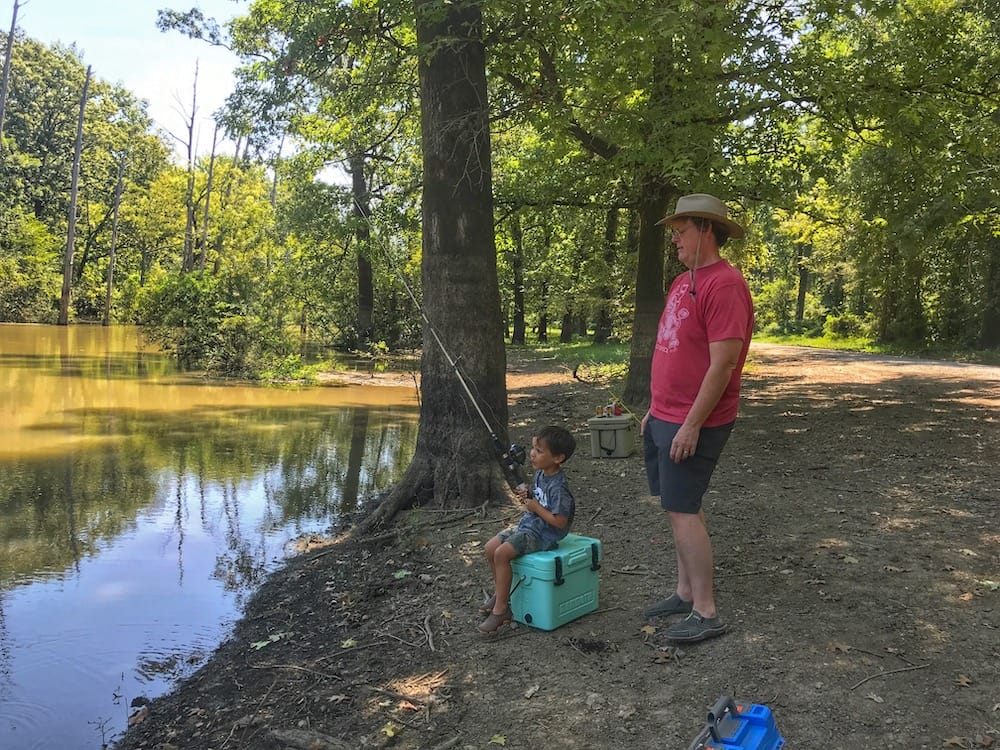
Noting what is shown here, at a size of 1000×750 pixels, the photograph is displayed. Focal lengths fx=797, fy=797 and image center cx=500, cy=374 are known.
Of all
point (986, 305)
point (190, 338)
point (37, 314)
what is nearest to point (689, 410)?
point (190, 338)

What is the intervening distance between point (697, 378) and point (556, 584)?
122 centimetres

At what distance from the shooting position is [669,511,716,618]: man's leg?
12.0ft

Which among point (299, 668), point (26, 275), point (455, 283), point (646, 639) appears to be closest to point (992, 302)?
point (455, 283)

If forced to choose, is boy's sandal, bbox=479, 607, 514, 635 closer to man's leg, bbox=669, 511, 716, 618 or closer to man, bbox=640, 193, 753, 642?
man, bbox=640, 193, 753, 642

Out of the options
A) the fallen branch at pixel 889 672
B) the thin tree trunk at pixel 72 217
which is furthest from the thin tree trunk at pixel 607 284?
the thin tree trunk at pixel 72 217

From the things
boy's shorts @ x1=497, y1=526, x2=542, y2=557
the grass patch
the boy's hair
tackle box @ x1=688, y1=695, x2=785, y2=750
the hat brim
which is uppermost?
the hat brim

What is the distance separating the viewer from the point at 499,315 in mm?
6738

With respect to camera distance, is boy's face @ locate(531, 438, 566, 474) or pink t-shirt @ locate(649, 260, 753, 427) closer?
pink t-shirt @ locate(649, 260, 753, 427)

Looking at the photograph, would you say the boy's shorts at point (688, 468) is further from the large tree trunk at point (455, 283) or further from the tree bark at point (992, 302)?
the tree bark at point (992, 302)

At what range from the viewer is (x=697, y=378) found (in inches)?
140

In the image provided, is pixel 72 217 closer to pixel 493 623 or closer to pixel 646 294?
pixel 646 294

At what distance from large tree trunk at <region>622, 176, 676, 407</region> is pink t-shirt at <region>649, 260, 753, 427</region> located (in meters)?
7.22

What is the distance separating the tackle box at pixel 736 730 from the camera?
7.89ft

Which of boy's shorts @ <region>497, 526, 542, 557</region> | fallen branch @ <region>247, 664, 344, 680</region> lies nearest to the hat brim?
boy's shorts @ <region>497, 526, 542, 557</region>
